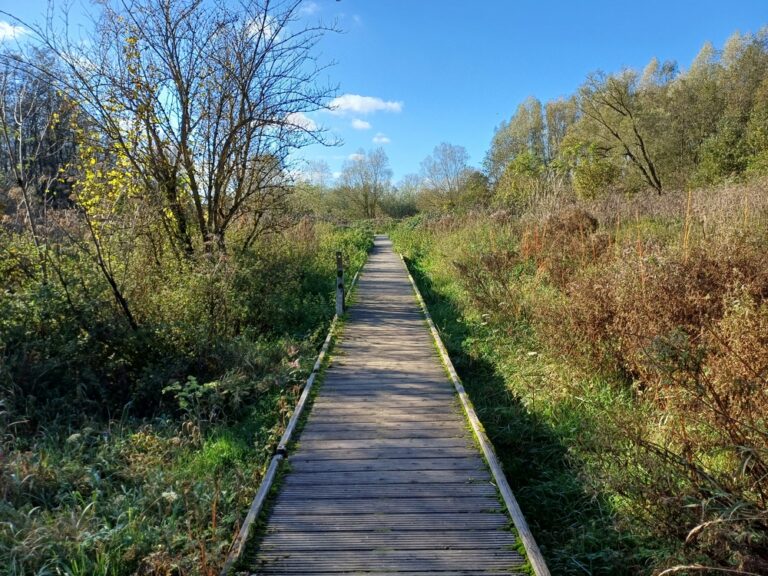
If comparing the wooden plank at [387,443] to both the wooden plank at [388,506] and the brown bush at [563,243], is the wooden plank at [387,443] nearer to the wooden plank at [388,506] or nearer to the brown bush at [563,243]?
the wooden plank at [388,506]

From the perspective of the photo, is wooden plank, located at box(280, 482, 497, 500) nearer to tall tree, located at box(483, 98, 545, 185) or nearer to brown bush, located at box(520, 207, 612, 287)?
brown bush, located at box(520, 207, 612, 287)

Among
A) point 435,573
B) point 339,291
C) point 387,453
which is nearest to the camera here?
point 435,573

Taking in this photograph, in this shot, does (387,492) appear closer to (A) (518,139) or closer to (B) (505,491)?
(B) (505,491)

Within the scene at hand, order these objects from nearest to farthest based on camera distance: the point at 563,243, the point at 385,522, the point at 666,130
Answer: the point at 385,522
the point at 563,243
the point at 666,130

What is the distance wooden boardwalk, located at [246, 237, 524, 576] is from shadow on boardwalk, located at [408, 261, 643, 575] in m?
0.39

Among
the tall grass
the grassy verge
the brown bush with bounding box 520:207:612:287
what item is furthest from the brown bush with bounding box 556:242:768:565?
the grassy verge

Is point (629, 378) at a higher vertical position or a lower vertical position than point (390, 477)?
higher

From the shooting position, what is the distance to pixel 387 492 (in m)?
3.61

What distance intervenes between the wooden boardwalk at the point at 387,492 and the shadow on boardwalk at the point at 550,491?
15.2 inches

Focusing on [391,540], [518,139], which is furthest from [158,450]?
[518,139]

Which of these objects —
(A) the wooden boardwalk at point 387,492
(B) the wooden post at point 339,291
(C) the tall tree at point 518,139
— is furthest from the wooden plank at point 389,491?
(C) the tall tree at point 518,139

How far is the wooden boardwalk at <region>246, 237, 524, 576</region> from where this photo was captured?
2.87m

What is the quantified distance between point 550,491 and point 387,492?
130 cm

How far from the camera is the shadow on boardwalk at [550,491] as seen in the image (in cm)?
308
